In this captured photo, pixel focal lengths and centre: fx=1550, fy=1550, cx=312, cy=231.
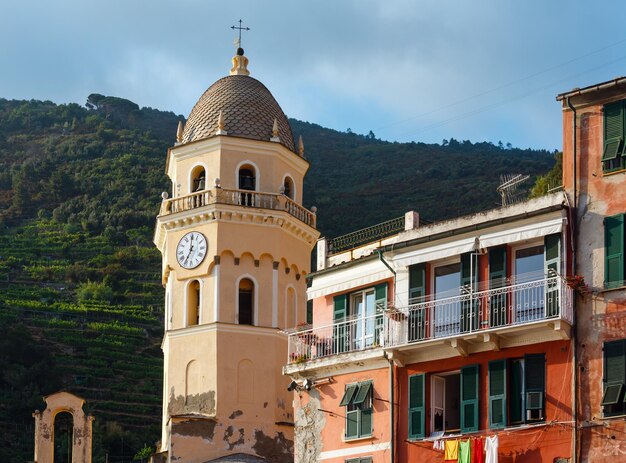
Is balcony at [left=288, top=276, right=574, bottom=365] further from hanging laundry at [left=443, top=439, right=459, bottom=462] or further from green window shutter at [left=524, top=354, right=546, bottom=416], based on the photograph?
hanging laundry at [left=443, top=439, right=459, bottom=462]

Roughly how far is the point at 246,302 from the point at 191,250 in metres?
2.46

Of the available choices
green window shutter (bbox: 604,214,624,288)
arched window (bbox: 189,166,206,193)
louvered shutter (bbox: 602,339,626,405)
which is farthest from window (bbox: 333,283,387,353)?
arched window (bbox: 189,166,206,193)

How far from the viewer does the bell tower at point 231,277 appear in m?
48.4

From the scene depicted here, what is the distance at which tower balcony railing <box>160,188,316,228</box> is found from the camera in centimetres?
5006

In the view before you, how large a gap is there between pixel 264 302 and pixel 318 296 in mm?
14372

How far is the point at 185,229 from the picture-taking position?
50531 mm

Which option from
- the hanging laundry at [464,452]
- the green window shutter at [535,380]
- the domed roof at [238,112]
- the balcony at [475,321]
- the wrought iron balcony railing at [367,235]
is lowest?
the hanging laundry at [464,452]

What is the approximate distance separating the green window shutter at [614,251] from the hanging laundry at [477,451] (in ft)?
12.9

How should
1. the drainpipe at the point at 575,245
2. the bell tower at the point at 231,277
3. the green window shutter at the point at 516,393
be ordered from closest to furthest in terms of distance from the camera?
1. the drainpipe at the point at 575,245
2. the green window shutter at the point at 516,393
3. the bell tower at the point at 231,277

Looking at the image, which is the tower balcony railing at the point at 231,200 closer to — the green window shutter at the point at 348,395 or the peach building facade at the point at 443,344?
the peach building facade at the point at 443,344

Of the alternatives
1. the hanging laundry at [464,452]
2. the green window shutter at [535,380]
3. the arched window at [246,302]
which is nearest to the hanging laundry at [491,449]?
the hanging laundry at [464,452]

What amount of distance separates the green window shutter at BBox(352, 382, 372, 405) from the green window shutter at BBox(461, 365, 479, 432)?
114 inches

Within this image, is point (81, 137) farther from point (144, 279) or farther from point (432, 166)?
point (432, 166)

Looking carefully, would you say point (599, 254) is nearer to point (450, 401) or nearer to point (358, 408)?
point (450, 401)
